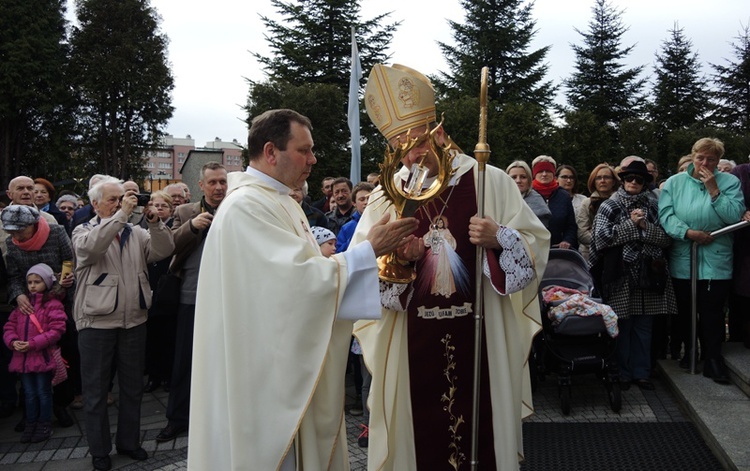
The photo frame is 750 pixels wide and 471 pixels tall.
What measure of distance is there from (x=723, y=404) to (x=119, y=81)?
33989mm

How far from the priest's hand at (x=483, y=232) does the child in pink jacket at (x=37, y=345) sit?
386 centimetres

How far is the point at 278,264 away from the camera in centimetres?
242

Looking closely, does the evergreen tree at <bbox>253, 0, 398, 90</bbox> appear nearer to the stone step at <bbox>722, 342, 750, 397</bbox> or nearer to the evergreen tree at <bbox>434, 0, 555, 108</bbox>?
the evergreen tree at <bbox>434, 0, 555, 108</bbox>

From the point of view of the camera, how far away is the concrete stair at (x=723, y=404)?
4141 millimetres

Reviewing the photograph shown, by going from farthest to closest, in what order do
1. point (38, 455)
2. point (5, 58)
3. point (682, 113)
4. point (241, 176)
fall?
point (682, 113), point (5, 58), point (38, 455), point (241, 176)

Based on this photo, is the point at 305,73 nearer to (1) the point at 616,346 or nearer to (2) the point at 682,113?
(2) the point at 682,113

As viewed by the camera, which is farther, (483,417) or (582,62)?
(582,62)

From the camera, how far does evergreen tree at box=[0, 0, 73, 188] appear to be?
29.2 meters

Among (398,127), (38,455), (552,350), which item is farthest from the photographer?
(552,350)

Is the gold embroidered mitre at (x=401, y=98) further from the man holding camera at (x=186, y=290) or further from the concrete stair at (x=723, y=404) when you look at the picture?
the concrete stair at (x=723, y=404)

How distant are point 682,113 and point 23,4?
3509cm

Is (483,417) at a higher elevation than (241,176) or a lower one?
lower

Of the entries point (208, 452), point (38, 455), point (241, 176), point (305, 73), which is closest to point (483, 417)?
point (208, 452)

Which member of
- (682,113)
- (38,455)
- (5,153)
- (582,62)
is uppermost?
(582,62)
